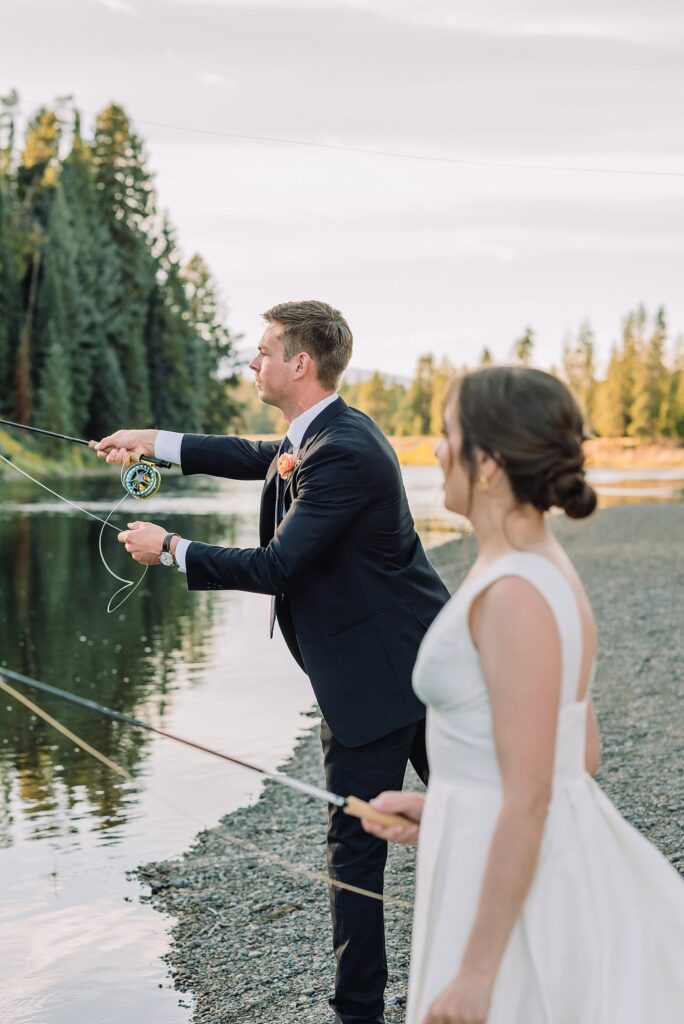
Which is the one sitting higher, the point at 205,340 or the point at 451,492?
the point at 205,340

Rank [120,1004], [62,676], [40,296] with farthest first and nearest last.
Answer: [40,296], [62,676], [120,1004]

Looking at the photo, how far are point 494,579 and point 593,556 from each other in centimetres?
2500

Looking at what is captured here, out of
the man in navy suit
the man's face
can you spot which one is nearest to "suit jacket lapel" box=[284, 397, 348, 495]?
the man in navy suit

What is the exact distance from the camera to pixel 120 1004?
206 inches

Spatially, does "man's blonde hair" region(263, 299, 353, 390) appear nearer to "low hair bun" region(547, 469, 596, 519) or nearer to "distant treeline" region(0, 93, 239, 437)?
"low hair bun" region(547, 469, 596, 519)

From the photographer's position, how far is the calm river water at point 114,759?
18.3 feet

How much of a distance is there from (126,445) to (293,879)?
2851 mm

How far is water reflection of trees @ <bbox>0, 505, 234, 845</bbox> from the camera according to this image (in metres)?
8.37

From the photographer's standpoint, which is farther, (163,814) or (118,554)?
(118,554)

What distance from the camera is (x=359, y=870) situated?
4.07 meters

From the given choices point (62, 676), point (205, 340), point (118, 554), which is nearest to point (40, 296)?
point (205, 340)

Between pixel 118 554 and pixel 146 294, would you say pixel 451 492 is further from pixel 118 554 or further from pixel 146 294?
pixel 146 294

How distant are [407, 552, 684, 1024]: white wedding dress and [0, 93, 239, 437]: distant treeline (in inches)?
2411

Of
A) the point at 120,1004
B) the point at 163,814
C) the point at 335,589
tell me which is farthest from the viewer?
the point at 163,814
